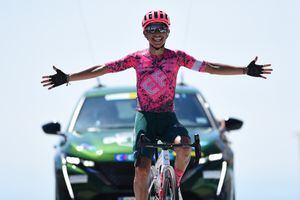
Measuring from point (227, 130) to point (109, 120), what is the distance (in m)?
1.46

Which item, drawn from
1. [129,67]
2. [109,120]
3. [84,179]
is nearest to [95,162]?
[84,179]

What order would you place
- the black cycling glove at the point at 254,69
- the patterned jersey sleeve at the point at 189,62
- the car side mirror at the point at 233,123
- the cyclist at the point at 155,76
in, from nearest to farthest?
the cyclist at the point at 155,76 < the patterned jersey sleeve at the point at 189,62 < the black cycling glove at the point at 254,69 < the car side mirror at the point at 233,123

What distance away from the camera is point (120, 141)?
12.9 m

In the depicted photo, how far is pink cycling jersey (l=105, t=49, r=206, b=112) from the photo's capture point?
10406 millimetres

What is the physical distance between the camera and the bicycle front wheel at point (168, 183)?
31.8 feet

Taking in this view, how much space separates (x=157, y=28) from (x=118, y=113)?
391cm

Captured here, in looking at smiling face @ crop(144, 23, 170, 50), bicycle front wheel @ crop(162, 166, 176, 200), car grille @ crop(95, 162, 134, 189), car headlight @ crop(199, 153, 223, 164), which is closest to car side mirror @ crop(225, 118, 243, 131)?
car headlight @ crop(199, 153, 223, 164)

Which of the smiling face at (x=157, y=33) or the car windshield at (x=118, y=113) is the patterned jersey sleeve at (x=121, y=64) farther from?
the car windshield at (x=118, y=113)

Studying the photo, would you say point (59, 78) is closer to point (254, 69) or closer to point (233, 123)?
point (254, 69)

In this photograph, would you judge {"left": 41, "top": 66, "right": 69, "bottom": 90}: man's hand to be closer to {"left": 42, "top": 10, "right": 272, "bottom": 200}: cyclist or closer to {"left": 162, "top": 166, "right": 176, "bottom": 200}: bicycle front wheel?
{"left": 42, "top": 10, "right": 272, "bottom": 200}: cyclist

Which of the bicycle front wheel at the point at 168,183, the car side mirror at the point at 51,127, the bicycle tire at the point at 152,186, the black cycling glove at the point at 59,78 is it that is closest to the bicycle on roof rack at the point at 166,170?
the bicycle front wheel at the point at 168,183

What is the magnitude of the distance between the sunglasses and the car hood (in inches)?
96.0

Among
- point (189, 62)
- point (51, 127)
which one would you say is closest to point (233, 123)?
point (51, 127)

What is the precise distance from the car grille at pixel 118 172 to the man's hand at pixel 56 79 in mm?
2139
